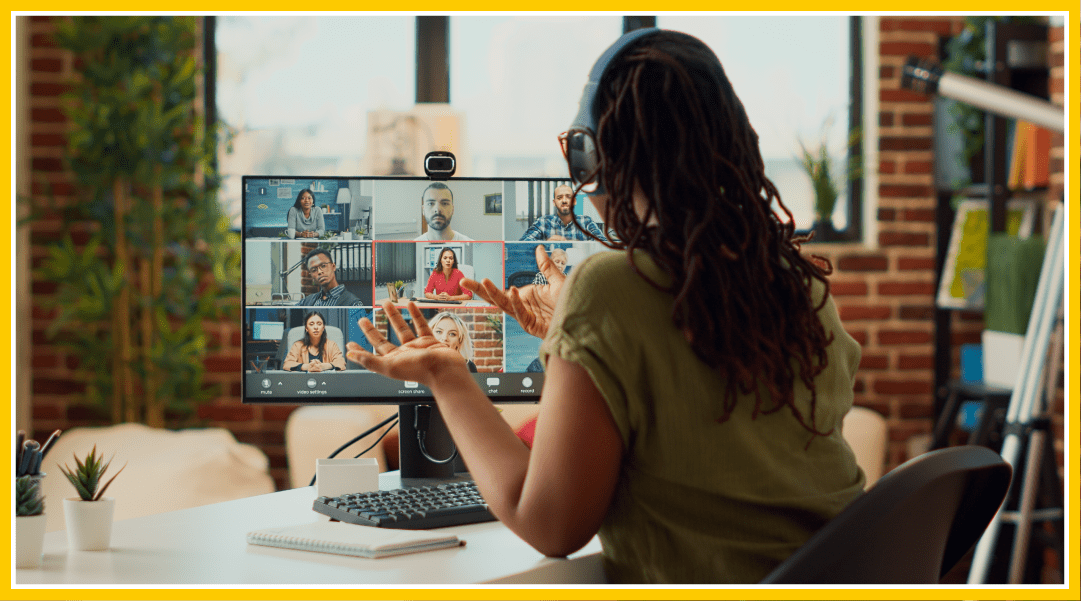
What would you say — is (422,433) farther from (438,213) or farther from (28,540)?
(28,540)

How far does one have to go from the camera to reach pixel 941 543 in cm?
89

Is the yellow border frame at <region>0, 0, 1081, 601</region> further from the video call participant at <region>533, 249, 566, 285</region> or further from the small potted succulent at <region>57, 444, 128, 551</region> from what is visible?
the video call participant at <region>533, 249, 566, 285</region>

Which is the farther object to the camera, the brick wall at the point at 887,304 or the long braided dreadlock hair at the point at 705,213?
the brick wall at the point at 887,304

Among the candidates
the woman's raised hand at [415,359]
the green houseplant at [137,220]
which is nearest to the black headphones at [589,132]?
the woman's raised hand at [415,359]

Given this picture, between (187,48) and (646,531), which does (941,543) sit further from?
(187,48)

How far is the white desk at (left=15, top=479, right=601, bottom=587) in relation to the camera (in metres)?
0.93

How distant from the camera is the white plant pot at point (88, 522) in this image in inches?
41.0

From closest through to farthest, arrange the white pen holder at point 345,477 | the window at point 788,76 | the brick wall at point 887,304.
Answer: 1. the white pen holder at point 345,477
2. the brick wall at point 887,304
3. the window at point 788,76

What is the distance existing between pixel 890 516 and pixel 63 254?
2725 millimetres

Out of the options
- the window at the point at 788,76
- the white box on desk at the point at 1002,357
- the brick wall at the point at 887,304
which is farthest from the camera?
the window at the point at 788,76

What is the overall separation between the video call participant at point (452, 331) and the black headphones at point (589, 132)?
394mm

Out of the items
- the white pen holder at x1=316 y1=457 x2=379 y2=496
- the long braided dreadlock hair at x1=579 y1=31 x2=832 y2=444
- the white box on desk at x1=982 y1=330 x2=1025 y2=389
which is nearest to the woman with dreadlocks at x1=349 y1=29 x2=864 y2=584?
the long braided dreadlock hair at x1=579 y1=31 x2=832 y2=444

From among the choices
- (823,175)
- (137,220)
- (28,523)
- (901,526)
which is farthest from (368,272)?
(823,175)

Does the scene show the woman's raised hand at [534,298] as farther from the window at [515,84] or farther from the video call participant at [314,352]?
the window at [515,84]
